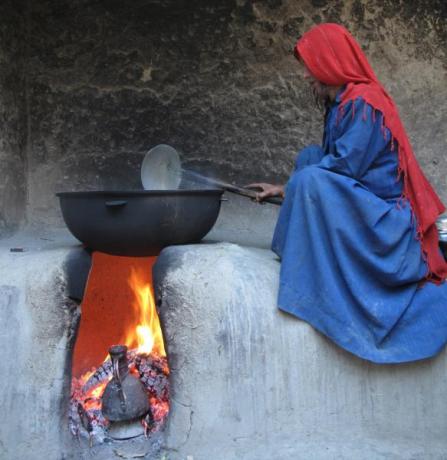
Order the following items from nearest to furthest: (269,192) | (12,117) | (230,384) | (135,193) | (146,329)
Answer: (230,384)
(135,193)
(269,192)
(146,329)
(12,117)

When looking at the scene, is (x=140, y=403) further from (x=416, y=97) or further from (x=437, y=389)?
(x=416, y=97)

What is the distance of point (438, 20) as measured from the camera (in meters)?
2.75

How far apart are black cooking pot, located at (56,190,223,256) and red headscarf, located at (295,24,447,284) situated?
551mm

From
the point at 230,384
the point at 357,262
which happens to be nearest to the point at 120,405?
the point at 230,384

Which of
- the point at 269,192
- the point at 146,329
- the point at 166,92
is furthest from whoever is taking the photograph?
the point at 166,92

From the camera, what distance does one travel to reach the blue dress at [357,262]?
5.33 feet

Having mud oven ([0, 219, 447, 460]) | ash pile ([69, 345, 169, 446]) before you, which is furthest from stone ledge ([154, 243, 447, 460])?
ash pile ([69, 345, 169, 446])

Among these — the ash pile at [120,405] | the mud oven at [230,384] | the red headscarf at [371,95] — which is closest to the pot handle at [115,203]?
the mud oven at [230,384]

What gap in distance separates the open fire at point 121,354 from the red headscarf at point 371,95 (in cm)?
102

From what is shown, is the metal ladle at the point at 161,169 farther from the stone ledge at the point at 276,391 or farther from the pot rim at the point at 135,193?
the stone ledge at the point at 276,391

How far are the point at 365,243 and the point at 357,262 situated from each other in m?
0.06

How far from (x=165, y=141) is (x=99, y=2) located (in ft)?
2.61

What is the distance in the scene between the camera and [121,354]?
1.78 metres

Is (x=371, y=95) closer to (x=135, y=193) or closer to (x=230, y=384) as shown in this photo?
(x=135, y=193)
